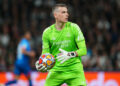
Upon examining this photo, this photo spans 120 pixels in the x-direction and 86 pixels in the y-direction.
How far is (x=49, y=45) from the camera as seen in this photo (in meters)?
6.34

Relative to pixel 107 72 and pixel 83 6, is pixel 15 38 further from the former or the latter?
pixel 107 72

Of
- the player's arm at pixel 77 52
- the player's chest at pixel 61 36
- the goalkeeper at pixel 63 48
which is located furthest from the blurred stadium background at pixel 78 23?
the player's arm at pixel 77 52

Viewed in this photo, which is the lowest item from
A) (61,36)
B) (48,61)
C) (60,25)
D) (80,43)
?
(48,61)

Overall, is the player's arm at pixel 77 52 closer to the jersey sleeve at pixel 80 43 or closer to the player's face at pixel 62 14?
the jersey sleeve at pixel 80 43

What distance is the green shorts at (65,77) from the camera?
6.12 meters

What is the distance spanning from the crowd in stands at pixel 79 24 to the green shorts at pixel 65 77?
6996mm

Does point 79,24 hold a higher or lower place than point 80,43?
lower

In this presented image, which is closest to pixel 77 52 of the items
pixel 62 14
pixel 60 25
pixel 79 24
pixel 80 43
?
pixel 80 43

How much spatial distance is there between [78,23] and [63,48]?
968cm

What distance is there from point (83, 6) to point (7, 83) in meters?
6.43

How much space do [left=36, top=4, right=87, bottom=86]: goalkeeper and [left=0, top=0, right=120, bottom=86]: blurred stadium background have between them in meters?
5.91

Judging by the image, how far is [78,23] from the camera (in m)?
15.8

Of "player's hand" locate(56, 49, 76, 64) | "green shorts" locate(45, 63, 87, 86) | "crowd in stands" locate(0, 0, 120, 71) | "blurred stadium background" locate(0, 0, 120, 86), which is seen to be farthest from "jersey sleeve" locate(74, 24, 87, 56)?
"crowd in stands" locate(0, 0, 120, 71)

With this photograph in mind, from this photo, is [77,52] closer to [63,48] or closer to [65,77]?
[63,48]
